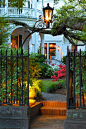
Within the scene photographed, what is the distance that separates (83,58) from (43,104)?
3.21m

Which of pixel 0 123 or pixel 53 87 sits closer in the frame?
pixel 0 123

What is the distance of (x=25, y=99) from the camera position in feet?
21.3

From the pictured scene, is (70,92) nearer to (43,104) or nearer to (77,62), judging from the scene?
(77,62)

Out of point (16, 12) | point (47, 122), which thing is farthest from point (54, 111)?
point (16, 12)

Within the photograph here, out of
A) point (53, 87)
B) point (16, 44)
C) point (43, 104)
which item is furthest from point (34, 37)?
point (43, 104)

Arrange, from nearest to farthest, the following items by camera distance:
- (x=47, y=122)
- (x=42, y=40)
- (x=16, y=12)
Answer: (x=47, y=122), (x=16, y=12), (x=42, y=40)

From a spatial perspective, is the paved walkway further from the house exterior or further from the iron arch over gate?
the house exterior

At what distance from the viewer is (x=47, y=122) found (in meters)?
7.21

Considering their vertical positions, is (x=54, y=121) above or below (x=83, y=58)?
below

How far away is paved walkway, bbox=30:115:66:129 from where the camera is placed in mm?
6754

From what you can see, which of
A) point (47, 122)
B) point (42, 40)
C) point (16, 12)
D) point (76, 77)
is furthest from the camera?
point (42, 40)

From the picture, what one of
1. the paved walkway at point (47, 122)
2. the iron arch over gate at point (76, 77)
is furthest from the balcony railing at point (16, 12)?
the iron arch over gate at point (76, 77)

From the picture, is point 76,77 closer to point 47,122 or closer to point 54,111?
point 47,122

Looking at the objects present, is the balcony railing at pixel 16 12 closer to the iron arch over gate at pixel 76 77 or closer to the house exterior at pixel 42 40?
the house exterior at pixel 42 40
